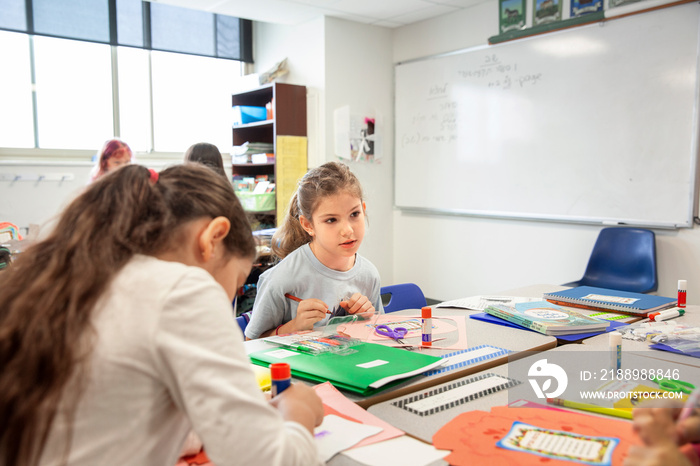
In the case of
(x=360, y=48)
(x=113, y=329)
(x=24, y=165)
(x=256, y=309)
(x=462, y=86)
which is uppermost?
(x=360, y=48)

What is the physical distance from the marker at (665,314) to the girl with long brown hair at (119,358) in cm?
148

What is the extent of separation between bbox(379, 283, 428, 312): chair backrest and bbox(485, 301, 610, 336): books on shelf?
1.44 feet

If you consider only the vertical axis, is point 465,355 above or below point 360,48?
below

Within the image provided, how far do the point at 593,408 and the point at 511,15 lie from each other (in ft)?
11.6

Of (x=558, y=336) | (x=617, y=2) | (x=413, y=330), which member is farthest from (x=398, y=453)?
(x=617, y=2)

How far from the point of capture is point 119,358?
2.19 ft

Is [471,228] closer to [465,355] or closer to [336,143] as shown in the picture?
[336,143]

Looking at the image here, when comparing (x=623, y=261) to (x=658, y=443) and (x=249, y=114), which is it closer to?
(x=658, y=443)

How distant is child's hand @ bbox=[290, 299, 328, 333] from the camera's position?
5.57 ft

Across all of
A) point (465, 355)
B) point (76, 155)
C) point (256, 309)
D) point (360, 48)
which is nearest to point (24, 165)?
point (76, 155)

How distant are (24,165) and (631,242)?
172 inches

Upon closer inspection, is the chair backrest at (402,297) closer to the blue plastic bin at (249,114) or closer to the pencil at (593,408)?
the pencil at (593,408)

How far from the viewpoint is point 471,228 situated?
4402 mm

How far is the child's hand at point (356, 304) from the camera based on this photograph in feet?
5.93
